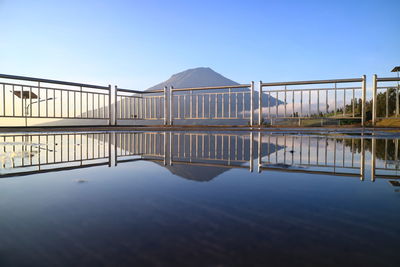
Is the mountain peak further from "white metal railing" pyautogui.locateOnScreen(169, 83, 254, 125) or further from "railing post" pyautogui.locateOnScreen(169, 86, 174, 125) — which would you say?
"white metal railing" pyautogui.locateOnScreen(169, 83, 254, 125)

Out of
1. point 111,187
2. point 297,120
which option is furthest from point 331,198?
point 297,120

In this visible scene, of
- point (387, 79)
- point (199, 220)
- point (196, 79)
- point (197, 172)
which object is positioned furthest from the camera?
point (196, 79)

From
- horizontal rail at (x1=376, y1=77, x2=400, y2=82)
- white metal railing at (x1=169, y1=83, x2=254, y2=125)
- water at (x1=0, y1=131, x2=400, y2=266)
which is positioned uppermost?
horizontal rail at (x1=376, y1=77, x2=400, y2=82)

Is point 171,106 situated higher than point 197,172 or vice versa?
point 171,106

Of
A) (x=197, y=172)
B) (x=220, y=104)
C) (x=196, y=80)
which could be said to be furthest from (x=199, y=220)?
(x=196, y=80)

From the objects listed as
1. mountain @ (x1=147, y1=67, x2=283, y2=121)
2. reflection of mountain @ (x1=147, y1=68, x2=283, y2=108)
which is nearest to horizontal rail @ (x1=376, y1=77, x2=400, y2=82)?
mountain @ (x1=147, y1=67, x2=283, y2=121)

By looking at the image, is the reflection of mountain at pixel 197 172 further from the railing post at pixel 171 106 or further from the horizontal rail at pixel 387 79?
the railing post at pixel 171 106

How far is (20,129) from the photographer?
15.2ft

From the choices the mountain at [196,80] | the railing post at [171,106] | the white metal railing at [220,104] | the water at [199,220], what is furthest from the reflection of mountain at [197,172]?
the mountain at [196,80]

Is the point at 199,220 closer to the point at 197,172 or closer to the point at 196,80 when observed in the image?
the point at 197,172

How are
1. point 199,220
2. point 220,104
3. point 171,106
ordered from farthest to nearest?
point 171,106 < point 220,104 < point 199,220

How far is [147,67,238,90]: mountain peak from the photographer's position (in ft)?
170

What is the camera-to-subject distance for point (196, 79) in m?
54.7

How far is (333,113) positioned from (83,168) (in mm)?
6121
